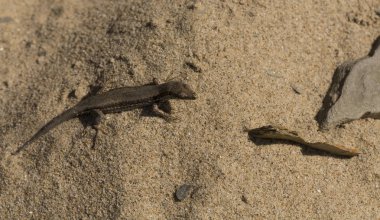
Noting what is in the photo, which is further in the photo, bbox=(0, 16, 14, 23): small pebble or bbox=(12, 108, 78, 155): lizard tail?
bbox=(0, 16, 14, 23): small pebble

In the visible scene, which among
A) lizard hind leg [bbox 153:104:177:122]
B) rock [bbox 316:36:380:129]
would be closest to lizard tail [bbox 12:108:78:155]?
lizard hind leg [bbox 153:104:177:122]

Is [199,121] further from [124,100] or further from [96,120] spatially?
[96,120]

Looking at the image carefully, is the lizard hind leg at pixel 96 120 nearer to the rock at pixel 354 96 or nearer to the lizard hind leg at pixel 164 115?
the lizard hind leg at pixel 164 115

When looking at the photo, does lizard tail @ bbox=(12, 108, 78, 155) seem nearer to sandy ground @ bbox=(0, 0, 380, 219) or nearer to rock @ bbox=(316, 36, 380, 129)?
sandy ground @ bbox=(0, 0, 380, 219)

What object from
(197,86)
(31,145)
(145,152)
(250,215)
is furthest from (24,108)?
(250,215)

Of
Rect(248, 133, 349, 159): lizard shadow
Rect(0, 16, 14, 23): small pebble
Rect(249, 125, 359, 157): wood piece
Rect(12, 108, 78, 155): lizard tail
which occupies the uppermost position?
Rect(249, 125, 359, 157): wood piece

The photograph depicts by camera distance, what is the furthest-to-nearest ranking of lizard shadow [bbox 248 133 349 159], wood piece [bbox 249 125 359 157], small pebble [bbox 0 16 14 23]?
small pebble [bbox 0 16 14 23]
lizard shadow [bbox 248 133 349 159]
wood piece [bbox 249 125 359 157]

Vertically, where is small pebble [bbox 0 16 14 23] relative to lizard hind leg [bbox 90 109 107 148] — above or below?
above
